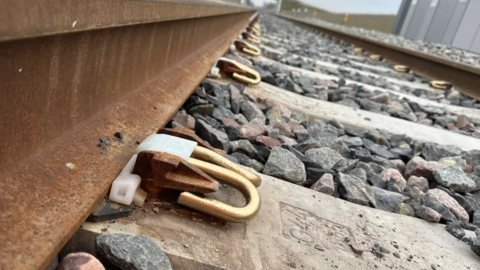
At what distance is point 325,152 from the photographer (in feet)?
6.72

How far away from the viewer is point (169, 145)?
1.19 meters

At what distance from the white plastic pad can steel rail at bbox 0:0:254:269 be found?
0.08 meters

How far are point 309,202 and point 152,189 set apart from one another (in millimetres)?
579

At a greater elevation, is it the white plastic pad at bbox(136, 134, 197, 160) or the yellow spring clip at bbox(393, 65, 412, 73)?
the white plastic pad at bbox(136, 134, 197, 160)

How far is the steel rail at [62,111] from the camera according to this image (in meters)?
0.79

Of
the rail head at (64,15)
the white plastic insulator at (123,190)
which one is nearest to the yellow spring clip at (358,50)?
the rail head at (64,15)

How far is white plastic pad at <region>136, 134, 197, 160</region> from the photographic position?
1.16m

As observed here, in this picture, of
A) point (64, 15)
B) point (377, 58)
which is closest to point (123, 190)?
point (64, 15)

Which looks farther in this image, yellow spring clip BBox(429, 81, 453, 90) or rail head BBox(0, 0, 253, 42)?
yellow spring clip BBox(429, 81, 453, 90)

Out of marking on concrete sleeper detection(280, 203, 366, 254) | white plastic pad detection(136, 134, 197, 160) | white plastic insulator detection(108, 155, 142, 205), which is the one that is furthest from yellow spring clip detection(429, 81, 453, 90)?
white plastic insulator detection(108, 155, 142, 205)

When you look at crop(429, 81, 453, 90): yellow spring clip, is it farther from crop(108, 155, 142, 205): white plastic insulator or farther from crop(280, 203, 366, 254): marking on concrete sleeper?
crop(108, 155, 142, 205): white plastic insulator

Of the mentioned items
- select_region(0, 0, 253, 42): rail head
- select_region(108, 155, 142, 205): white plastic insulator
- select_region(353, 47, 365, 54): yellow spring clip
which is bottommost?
select_region(353, 47, 365, 54): yellow spring clip

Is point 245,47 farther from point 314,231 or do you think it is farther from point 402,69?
point 314,231

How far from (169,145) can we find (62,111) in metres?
0.29
